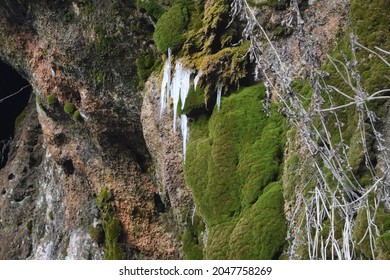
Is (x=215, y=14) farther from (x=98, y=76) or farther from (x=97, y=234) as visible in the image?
(x=97, y=234)

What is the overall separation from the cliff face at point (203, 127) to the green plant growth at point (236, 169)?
0.02 meters

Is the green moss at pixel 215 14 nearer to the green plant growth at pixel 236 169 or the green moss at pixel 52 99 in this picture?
the green plant growth at pixel 236 169

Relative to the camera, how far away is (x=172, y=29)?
802 centimetres

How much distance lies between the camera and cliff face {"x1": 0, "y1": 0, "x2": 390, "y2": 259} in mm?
4586

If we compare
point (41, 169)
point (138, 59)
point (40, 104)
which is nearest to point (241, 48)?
point (138, 59)

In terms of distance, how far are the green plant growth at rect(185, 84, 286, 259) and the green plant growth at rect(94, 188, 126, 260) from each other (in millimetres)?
3169

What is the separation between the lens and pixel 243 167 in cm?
702

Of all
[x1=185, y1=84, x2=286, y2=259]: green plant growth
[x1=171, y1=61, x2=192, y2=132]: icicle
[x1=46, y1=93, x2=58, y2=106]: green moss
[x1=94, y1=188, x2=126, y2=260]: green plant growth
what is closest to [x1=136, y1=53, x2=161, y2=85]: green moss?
[x1=171, y1=61, x2=192, y2=132]: icicle

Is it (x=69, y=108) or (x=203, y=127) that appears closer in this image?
(x=203, y=127)

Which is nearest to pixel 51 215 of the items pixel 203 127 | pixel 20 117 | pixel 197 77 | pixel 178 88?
pixel 20 117

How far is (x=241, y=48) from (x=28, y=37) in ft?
15.8

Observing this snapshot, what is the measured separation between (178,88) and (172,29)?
81 cm

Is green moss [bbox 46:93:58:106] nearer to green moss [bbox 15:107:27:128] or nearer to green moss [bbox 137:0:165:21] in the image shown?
green moss [bbox 137:0:165:21]

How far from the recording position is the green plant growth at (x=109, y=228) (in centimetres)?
1023
